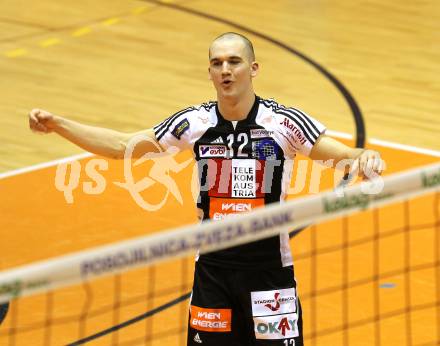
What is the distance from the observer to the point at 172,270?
11.8 meters

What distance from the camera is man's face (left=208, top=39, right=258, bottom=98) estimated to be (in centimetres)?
782

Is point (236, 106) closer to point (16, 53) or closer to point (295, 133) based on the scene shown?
point (295, 133)

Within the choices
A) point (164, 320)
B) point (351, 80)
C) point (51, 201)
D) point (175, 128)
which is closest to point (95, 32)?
point (351, 80)

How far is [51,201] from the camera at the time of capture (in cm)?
1367

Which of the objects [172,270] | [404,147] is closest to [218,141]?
[172,270]

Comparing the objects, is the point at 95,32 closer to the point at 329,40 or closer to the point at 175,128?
the point at 329,40

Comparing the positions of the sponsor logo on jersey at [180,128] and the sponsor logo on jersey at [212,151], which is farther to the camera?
the sponsor logo on jersey at [180,128]

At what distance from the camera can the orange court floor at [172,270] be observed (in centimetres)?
1059

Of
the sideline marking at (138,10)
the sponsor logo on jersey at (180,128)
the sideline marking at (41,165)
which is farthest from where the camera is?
the sideline marking at (138,10)

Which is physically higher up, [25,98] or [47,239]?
[25,98]

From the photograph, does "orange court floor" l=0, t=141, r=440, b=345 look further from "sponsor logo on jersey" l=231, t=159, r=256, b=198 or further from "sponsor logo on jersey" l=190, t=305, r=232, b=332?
"sponsor logo on jersey" l=231, t=159, r=256, b=198

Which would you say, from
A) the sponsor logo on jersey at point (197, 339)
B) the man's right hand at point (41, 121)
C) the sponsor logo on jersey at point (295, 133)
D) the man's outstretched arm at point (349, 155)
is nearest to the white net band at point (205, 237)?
the man's outstretched arm at point (349, 155)

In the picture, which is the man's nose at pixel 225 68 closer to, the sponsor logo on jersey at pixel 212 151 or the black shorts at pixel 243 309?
the sponsor logo on jersey at pixel 212 151

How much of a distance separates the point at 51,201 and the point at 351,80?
6010 millimetres
